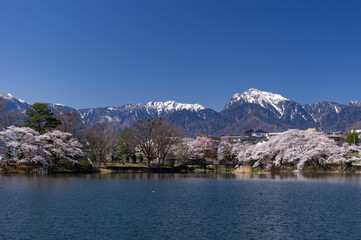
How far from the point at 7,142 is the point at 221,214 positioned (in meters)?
63.2

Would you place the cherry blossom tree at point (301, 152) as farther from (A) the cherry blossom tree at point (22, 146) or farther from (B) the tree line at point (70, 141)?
(A) the cherry blossom tree at point (22, 146)

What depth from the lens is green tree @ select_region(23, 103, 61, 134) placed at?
88.5m

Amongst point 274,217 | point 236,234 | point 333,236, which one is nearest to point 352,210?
point 274,217

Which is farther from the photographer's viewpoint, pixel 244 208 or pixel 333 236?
pixel 244 208

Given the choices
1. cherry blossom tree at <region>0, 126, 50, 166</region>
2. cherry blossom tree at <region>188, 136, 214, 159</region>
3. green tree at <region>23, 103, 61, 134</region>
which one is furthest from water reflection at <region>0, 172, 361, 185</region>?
cherry blossom tree at <region>188, 136, 214, 159</region>

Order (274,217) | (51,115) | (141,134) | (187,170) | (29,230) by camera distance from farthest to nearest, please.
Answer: (187,170), (141,134), (51,115), (274,217), (29,230)

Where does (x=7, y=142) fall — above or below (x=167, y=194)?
above

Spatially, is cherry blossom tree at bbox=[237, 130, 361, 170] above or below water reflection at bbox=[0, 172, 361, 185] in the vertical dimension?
above

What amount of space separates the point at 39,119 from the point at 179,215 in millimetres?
71185

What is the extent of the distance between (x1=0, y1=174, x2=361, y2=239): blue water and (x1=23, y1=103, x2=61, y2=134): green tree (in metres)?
47.7

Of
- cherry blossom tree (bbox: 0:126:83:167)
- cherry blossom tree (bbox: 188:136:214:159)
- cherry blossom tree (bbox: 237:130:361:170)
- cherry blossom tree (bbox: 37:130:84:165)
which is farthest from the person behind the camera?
cherry blossom tree (bbox: 188:136:214:159)

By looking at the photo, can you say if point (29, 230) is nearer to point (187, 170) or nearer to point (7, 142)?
point (7, 142)

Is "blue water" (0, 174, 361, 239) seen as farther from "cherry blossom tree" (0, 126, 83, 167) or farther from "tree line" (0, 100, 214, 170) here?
"tree line" (0, 100, 214, 170)

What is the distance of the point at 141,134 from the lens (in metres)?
108
